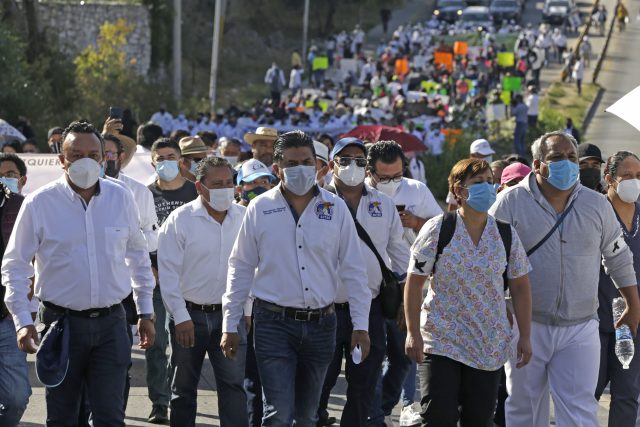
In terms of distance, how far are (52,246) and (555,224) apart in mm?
2701

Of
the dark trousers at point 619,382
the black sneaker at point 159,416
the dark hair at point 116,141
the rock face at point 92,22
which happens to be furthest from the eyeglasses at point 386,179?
the rock face at point 92,22

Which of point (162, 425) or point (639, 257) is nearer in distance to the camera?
point (639, 257)

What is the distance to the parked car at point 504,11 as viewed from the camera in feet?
209

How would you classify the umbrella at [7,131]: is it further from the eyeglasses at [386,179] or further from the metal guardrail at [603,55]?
the metal guardrail at [603,55]

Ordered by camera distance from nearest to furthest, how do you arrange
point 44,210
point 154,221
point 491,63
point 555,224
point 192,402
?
point 44,210 → point 555,224 → point 192,402 → point 154,221 → point 491,63

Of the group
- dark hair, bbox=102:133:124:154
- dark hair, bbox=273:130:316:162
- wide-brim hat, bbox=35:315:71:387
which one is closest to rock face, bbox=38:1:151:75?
dark hair, bbox=102:133:124:154

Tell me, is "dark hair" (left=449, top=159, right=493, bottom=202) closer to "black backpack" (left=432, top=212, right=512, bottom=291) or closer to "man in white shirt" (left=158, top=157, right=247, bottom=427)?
"black backpack" (left=432, top=212, right=512, bottom=291)

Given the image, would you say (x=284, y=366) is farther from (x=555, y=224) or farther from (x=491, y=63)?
(x=491, y=63)

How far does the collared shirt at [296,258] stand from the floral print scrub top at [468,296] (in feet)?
1.18

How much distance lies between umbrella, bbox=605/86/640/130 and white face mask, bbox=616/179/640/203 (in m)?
0.46

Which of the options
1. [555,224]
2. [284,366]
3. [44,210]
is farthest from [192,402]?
[555,224]

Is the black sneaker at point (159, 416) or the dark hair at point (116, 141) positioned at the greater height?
the dark hair at point (116, 141)

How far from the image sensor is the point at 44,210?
23.1 ft

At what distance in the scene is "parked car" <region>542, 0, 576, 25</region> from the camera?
62.7 metres
